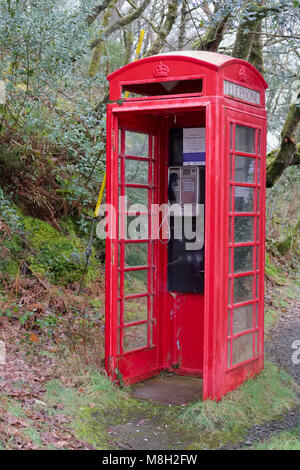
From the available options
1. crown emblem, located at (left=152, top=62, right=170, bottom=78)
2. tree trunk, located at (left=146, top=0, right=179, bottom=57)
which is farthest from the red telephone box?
tree trunk, located at (left=146, top=0, right=179, bottom=57)

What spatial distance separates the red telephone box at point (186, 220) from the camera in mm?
4477

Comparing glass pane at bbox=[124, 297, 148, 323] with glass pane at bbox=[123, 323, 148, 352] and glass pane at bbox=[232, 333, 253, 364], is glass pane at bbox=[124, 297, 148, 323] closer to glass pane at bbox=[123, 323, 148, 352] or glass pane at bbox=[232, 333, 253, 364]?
glass pane at bbox=[123, 323, 148, 352]

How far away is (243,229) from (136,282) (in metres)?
1.15

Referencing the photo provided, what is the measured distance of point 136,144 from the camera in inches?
214

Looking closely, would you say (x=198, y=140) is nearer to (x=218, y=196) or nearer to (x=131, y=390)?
(x=218, y=196)

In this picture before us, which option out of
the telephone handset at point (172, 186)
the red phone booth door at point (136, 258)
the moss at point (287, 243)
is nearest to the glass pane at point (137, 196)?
the red phone booth door at point (136, 258)

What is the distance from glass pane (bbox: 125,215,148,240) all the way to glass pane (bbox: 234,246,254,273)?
975 mm

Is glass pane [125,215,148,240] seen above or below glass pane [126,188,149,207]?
below

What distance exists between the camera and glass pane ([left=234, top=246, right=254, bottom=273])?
4.80 m

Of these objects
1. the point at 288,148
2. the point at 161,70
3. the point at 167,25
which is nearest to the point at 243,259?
the point at 161,70

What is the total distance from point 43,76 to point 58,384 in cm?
391

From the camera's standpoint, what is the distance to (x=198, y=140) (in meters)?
5.45

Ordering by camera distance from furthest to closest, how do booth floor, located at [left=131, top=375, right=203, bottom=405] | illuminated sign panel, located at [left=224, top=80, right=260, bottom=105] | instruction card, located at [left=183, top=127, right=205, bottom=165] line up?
instruction card, located at [left=183, top=127, right=205, bottom=165] < booth floor, located at [left=131, top=375, right=203, bottom=405] < illuminated sign panel, located at [left=224, top=80, right=260, bottom=105]
